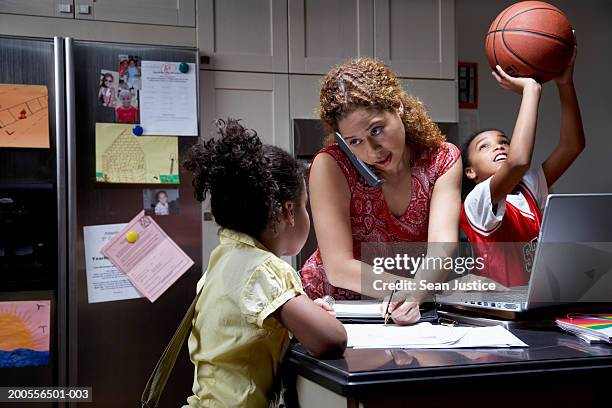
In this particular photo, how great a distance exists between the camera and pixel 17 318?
7.66 feet

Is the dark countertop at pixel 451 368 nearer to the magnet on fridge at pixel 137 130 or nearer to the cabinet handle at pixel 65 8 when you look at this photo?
the magnet on fridge at pixel 137 130

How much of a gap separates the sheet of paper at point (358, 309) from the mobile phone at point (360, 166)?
10.2 inches

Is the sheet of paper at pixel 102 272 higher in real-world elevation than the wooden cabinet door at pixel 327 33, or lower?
lower

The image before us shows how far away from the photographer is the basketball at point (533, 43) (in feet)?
4.99

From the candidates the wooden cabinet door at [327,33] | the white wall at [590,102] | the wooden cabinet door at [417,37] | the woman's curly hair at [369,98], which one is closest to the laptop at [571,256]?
the woman's curly hair at [369,98]

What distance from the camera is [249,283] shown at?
1.06 m

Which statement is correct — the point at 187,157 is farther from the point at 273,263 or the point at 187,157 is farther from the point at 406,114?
the point at 406,114

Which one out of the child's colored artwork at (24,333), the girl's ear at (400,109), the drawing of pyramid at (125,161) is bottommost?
the child's colored artwork at (24,333)

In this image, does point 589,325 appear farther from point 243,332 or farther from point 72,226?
point 72,226

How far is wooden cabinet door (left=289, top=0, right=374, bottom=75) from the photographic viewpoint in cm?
279

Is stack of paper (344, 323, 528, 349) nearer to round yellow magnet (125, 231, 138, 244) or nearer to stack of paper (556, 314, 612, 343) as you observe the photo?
stack of paper (556, 314, 612, 343)

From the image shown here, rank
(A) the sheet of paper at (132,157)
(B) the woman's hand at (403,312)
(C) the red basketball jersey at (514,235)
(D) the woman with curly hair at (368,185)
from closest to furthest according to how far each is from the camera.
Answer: (B) the woman's hand at (403,312) → (D) the woman with curly hair at (368,185) → (C) the red basketball jersey at (514,235) → (A) the sheet of paper at (132,157)

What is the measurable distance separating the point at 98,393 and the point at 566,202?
6.26 ft

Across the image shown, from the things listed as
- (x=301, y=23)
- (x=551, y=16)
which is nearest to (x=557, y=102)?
(x=301, y=23)
